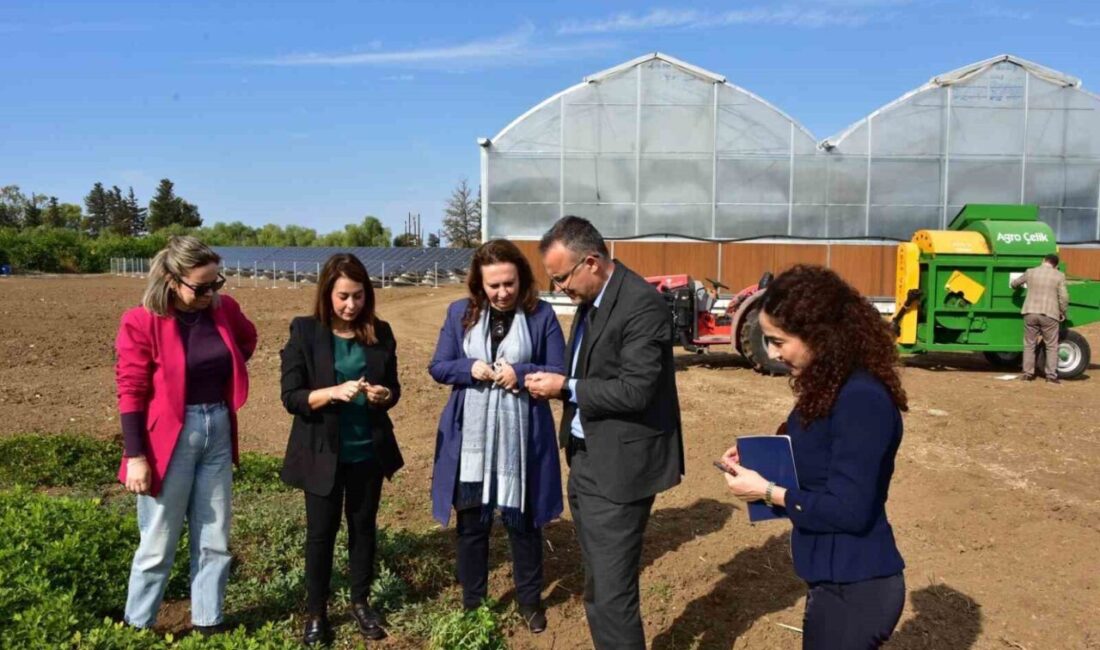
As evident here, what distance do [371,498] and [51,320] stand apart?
59.2 ft

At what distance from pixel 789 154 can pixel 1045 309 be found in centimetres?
972

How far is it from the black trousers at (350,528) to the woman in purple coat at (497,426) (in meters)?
0.30

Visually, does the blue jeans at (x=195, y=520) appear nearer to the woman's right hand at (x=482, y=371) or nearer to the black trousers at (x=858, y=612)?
the woman's right hand at (x=482, y=371)

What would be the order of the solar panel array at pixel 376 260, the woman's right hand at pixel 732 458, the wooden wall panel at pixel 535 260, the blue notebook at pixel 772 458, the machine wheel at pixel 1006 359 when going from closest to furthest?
1. the blue notebook at pixel 772 458
2. the woman's right hand at pixel 732 458
3. the machine wheel at pixel 1006 359
4. the wooden wall panel at pixel 535 260
5. the solar panel array at pixel 376 260

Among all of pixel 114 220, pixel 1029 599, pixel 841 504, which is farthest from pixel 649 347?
pixel 114 220

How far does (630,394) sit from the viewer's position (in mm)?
2857

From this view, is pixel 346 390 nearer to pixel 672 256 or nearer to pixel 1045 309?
pixel 1045 309

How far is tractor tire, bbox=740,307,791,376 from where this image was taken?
11344mm

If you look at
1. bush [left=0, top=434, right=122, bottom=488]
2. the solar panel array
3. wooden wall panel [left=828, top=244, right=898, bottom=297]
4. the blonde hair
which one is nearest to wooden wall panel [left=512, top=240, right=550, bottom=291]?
wooden wall panel [left=828, top=244, right=898, bottom=297]

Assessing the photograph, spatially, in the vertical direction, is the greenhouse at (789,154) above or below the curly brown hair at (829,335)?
above

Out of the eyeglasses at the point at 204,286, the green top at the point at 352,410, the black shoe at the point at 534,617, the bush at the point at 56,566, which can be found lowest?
the black shoe at the point at 534,617

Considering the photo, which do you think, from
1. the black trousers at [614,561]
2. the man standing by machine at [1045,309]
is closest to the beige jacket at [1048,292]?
the man standing by machine at [1045,309]

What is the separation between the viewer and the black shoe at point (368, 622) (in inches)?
146

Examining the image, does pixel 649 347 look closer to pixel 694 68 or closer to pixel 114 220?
pixel 694 68
